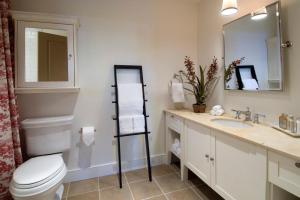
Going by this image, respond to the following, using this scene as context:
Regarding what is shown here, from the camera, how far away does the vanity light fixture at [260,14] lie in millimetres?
1571

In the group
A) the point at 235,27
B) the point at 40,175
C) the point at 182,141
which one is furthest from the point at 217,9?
the point at 40,175

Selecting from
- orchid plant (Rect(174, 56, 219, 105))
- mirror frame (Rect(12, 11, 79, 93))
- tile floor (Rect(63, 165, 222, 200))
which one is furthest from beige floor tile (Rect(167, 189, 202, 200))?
mirror frame (Rect(12, 11, 79, 93))

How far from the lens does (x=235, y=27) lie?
1935 millimetres

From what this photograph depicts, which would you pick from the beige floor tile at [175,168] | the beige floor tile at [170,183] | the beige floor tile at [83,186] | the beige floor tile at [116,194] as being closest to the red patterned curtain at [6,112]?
the beige floor tile at [83,186]

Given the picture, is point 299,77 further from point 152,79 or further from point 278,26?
point 152,79

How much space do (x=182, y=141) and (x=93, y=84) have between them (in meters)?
1.28

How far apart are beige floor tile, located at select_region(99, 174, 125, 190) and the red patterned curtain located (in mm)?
881

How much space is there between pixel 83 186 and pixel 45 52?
5.10ft

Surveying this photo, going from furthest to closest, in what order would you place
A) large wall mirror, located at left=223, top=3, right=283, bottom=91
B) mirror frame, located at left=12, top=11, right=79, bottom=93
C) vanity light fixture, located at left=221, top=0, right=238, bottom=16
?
mirror frame, located at left=12, top=11, right=79, bottom=93 < vanity light fixture, located at left=221, top=0, right=238, bottom=16 < large wall mirror, located at left=223, top=3, right=283, bottom=91

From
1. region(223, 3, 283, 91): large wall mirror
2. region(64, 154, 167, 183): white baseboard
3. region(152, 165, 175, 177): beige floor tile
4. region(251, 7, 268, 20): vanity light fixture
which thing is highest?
region(251, 7, 268, 20): vanity light fixture

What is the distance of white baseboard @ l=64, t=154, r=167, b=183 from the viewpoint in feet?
7.11

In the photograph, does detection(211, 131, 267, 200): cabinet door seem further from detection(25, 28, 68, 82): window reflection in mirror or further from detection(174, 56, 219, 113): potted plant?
detection(25, 28, 68, 82): window reflection in mirror

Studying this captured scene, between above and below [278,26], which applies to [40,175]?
below

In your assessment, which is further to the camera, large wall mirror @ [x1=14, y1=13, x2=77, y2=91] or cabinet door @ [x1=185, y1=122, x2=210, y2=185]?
large wall mirror @ [x1=14, y1=13, x2=77, y2=91]
